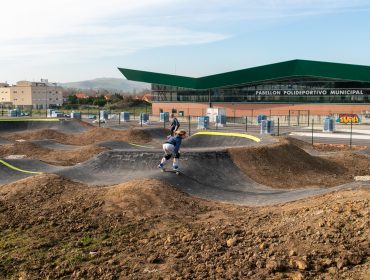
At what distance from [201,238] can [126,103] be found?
104 meters

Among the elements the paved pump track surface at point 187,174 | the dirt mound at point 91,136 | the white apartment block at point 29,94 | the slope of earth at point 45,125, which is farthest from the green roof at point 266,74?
the white apartment block at point 29,94

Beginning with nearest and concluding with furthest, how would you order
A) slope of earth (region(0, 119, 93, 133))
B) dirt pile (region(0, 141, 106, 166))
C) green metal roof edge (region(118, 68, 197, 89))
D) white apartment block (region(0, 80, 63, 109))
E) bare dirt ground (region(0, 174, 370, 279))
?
bare dirt ground (region(0, 174, 370, 279)) → dirt pile (region(0, 141, 106, 166)) → slope of earth (region(0, 119, 93, 133)) → green metal roof edge (region(118, 68, 197, 89)) → white apartment block (region(0, 80, 63, 109))

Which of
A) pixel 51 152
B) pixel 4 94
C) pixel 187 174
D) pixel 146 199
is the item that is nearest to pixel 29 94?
pixel 4 94

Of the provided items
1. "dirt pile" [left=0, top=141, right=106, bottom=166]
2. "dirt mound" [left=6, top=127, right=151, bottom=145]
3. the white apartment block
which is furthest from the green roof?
the white apartment block

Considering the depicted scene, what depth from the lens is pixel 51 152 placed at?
27.1m

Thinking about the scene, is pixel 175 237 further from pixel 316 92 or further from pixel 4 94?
pixel 4 94

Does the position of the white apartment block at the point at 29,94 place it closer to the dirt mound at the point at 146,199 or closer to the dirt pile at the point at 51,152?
the dirt pile at the point at 51,152

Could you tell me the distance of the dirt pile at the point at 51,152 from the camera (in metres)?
24.2

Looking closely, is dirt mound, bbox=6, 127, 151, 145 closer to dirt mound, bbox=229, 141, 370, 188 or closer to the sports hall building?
dirt mound, bbox=229, 141, 370, 188

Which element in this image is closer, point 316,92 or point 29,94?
point 316,92

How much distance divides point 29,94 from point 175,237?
457 feet

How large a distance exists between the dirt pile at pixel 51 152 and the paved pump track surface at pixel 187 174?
4192mm

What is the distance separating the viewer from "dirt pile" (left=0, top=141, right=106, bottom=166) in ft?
79.5

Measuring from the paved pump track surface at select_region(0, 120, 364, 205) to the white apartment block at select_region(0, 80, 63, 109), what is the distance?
12246 centimetres
